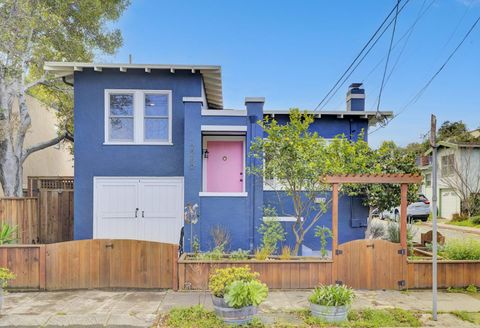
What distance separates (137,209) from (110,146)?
1857mm

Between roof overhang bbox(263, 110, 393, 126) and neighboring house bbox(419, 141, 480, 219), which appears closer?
roof overhang bbox(263, 110, 393, 126)

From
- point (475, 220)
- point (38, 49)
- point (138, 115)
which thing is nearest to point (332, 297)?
point (138, 115)

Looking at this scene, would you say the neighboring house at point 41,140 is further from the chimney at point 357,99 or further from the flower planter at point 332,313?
the flower planter at point 332,313

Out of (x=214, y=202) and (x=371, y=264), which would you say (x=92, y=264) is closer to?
(x=214, y=202)

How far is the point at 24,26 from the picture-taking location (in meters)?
11.6

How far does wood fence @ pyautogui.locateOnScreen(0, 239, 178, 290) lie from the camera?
6.57 metres

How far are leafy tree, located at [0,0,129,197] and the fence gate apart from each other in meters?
10.8

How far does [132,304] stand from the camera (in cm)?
585

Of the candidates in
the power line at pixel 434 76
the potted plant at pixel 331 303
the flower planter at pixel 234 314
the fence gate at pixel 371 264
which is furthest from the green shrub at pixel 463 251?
the power line at pixel 434 76

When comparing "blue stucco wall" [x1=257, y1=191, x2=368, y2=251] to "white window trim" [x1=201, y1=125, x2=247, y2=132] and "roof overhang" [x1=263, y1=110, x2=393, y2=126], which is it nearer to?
"white window trim" [x1=201, y1=125, x2=247, y2=132]

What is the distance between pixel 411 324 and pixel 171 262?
163 inches

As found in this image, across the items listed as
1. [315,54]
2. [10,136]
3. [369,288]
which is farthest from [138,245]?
[315,54]

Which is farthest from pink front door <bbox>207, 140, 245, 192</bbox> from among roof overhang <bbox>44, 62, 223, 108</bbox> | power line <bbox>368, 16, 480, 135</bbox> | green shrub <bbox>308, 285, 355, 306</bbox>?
green shrub <bbox>308, 285, 355, 306</bbox>

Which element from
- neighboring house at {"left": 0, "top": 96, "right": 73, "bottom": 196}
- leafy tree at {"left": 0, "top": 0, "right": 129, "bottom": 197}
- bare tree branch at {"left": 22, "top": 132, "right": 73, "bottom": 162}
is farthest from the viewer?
neighboring house at {"left": 0, "top": 96, "right": 73, "bottom": 196}
